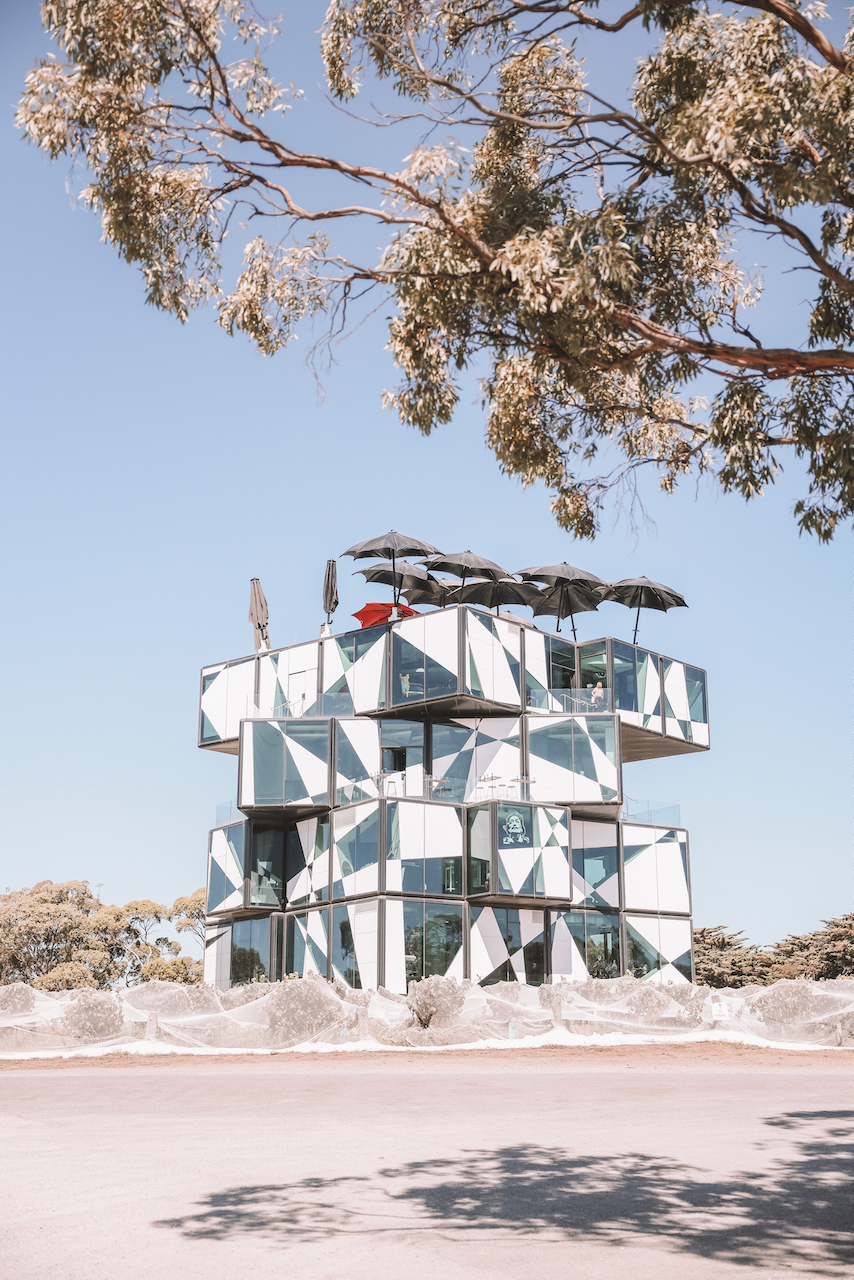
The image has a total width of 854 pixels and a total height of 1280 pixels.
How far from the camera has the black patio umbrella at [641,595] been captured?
39.4m

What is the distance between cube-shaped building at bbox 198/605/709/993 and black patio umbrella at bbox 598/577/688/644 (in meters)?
1.80

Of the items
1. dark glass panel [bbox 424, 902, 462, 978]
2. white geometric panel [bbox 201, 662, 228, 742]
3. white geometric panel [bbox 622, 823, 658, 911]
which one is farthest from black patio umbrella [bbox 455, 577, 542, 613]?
dark glass panel [bbox 424, 902, 462, 978]

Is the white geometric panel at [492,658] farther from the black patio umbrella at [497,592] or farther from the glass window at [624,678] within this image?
the glass window at [624,678]

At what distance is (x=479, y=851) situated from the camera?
110 feet

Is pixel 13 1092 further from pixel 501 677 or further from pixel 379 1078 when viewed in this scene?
pixel 501 677

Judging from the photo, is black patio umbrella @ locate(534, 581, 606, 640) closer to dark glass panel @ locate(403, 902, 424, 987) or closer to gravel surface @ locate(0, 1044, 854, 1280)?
dark glass panel @ locate(403, 902, 424, 987)

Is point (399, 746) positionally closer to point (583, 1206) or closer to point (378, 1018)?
point (378, 1018)

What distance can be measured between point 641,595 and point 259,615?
43.1 feet

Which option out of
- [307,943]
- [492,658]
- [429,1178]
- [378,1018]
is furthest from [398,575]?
[429,1178]

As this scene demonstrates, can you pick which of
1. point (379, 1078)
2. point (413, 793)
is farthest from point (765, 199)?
point (413, 793)

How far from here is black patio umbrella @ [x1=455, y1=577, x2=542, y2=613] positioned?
38.3 meters

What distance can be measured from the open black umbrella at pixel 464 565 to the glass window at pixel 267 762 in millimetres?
6892

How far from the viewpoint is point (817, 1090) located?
50.7 ft

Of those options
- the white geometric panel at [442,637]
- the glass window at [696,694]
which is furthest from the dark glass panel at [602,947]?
the white geometric panel at [442,637]
